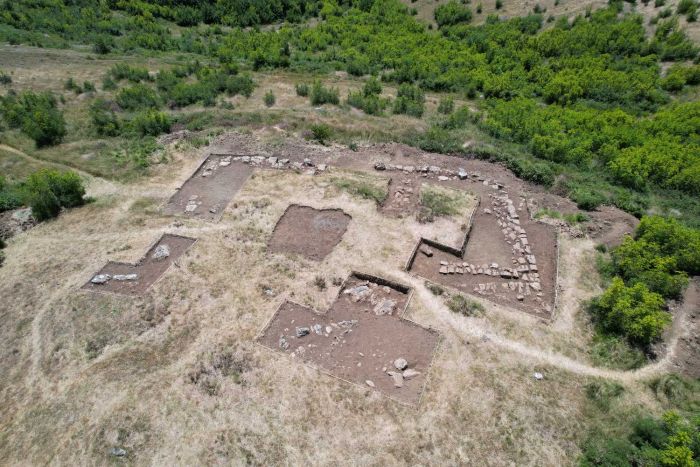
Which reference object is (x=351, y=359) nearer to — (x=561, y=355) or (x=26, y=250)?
(x=561, y=355)

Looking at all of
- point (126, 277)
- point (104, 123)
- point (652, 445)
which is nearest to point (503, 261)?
point (652, 445)

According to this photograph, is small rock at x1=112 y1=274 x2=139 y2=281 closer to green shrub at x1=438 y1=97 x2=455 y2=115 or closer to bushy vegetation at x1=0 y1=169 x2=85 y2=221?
bushy vegetation at x1=0 y1=169 x2=85 y2=221

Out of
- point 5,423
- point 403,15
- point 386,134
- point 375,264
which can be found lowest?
point 5,423

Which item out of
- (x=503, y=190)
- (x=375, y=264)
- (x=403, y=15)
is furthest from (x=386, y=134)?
(x=403, y=15)

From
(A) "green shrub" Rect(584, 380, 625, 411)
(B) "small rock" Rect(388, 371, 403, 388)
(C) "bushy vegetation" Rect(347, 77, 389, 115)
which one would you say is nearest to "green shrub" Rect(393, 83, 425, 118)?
(C) "bushy vegetation" Rect(347, 77, 389, 115)

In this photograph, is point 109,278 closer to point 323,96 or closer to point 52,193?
point 52,193
